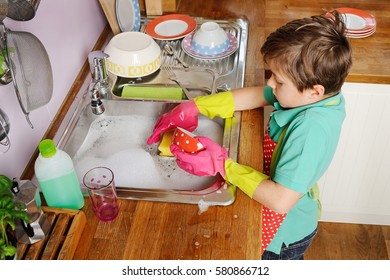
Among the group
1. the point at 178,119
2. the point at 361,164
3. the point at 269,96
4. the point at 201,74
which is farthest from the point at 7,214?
the point at 361,164

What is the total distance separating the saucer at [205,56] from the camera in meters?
A: 1.62

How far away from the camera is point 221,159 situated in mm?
1139

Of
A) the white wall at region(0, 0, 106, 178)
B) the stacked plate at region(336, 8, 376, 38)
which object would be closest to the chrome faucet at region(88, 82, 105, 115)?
the white wall at region(0, 0, 106, 178)

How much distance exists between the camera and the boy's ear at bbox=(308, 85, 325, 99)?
40.4 inches

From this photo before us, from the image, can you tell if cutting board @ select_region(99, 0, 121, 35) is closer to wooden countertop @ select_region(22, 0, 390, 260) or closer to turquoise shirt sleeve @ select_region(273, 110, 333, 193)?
wooden countertop @ select_region(22, 0, 390, 260)

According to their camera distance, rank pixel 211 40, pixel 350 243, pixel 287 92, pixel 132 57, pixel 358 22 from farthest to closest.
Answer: pixel 350 243 < pixel 358 22 < pixel 211 40 < pixel 132 57 < pixel 287 92

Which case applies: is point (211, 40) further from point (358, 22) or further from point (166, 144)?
point (358, 22)

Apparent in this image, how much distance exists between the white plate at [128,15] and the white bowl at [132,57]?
0.15 meters

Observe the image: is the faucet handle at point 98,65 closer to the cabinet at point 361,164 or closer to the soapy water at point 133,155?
the soapy water at point 133,155

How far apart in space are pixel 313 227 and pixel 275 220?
0.66ft

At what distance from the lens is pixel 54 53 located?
1346mm

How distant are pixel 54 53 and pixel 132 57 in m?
0.25

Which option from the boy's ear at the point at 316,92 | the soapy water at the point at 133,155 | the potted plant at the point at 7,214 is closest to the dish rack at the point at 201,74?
the soapy water at the point at 133,155
